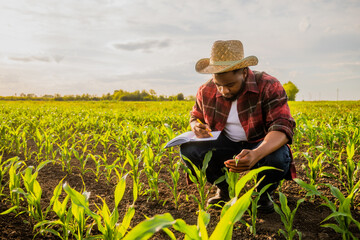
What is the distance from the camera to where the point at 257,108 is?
2119mm

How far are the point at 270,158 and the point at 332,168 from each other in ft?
5.43

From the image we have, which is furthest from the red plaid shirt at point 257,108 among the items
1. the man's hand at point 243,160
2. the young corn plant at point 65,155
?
the young corn plant at point 65,155

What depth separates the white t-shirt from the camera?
2.28 metres

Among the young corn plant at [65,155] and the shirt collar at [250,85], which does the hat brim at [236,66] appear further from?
the young corn plant at [65,155]

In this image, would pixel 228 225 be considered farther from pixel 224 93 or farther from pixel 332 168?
pixel 332 168

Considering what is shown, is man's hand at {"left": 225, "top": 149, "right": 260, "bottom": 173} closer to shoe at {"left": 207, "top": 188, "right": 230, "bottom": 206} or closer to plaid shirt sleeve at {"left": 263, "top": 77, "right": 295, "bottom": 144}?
plaid shirt sleeve at {"left": 263, "top": 77, "right": 295, "bottom": 144}

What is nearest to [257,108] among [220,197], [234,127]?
[234,127]

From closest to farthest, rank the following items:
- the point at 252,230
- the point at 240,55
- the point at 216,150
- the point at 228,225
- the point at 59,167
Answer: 1. the point at 228,225
2. the point at 252,230
3. the point at 240,55
4. the point at 216,150
5. the point at 59,167

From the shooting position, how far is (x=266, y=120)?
209cm

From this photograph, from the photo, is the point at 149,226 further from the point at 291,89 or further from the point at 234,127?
the point at 291,89

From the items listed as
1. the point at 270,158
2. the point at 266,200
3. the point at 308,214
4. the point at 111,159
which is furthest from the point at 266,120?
the point at 111,159

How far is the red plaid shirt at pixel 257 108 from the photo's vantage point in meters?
2.00

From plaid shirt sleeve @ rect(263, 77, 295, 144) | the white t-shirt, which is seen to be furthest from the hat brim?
the white t-shirt

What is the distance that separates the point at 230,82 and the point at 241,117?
0.36m
